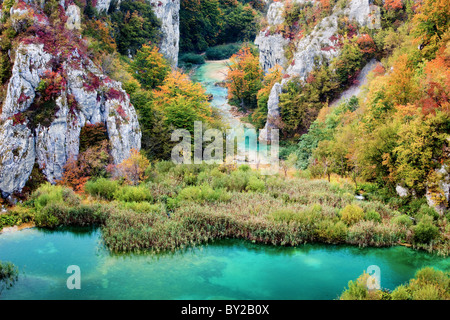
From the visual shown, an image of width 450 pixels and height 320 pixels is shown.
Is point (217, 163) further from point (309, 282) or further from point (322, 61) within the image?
point (322, 61)

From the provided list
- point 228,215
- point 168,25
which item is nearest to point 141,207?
point 228,215

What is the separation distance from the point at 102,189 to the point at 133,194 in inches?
81.4

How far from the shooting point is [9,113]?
23.4 meters

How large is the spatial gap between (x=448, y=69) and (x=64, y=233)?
24.1 m

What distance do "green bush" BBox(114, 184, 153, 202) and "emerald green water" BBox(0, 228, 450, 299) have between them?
120 inches

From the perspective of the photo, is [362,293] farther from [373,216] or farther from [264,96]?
[264,96]

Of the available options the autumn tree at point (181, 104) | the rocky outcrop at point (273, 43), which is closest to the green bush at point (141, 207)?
the autumn tree at point (181, 104)

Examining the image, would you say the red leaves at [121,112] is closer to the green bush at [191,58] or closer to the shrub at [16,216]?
the shrub at [16,216]

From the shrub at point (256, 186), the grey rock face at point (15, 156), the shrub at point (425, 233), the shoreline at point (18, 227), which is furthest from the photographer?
the shrub at point (256, 186)

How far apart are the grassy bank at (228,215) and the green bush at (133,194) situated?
0.19ft

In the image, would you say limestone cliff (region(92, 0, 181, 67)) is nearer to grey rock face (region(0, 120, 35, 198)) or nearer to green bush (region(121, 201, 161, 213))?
grey rock face (region(0, 120, 35, 198))

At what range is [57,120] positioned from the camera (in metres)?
24.9

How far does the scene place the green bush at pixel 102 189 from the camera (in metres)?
23.6

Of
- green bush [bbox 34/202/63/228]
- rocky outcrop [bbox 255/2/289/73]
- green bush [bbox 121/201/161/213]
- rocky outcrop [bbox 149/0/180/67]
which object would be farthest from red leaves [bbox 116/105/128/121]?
rocky outcrop [bbox 149/0/180/67]
